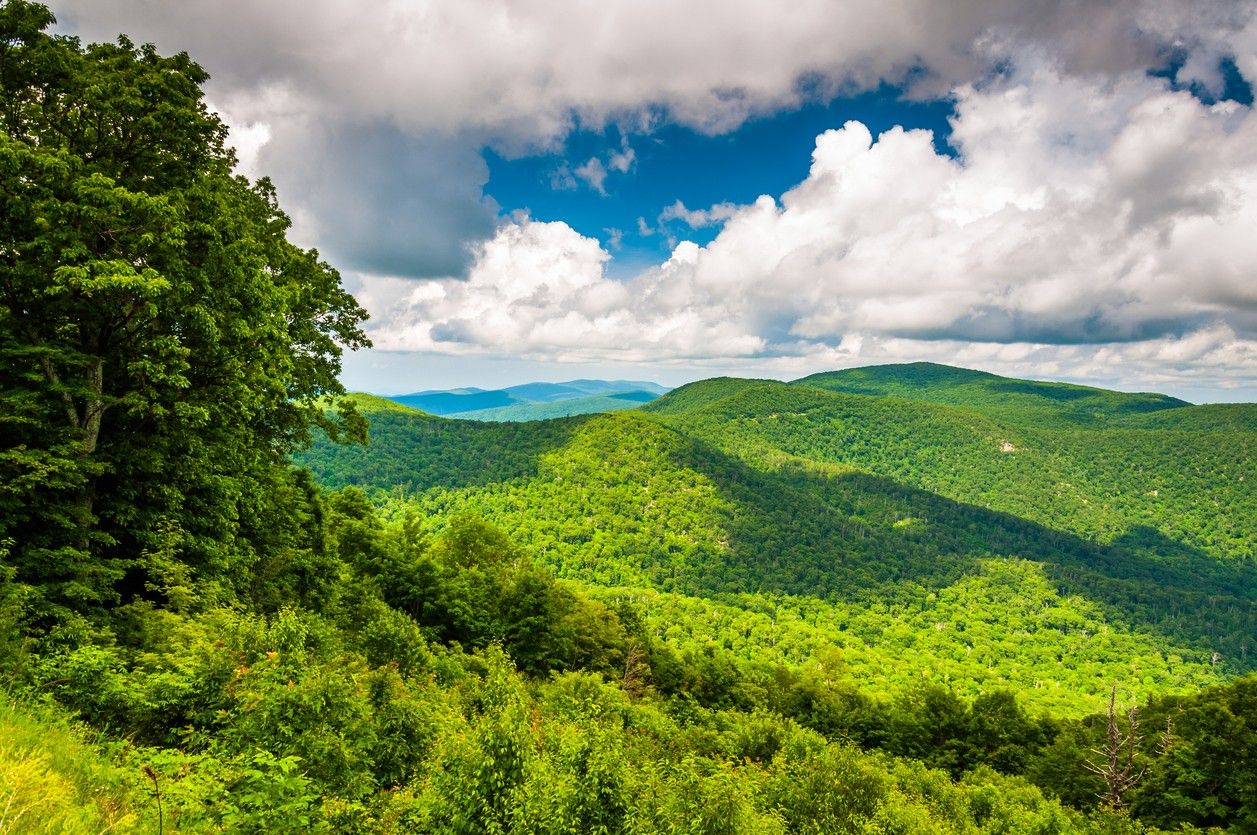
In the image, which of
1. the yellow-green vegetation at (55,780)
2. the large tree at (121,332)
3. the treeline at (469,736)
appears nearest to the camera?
the yellow-green vegetation at (55,780)

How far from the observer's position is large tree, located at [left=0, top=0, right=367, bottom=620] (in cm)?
1248

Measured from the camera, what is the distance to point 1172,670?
176m

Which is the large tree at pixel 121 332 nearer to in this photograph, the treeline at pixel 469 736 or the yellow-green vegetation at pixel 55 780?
the treeline at pixel 469 736

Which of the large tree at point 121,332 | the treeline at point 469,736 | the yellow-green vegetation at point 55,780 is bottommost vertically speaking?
the treeline at point 469,736

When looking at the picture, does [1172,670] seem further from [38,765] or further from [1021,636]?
[38,765]

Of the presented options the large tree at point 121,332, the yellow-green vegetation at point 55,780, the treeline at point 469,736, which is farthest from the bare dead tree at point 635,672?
the yellow-green vegetation at point 55,780

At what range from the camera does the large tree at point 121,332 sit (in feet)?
41.0

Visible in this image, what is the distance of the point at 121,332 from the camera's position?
14.7 meters

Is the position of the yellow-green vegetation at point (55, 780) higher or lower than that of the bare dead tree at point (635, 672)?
higher

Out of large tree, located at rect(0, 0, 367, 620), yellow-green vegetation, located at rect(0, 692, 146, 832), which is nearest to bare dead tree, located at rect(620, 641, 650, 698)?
large tree, located at rect(0, 0, 367, 620)

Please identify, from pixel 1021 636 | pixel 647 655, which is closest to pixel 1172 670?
pixel 1021 636

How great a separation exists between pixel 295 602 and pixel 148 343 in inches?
421

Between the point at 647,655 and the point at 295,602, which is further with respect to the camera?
the point at 647,655

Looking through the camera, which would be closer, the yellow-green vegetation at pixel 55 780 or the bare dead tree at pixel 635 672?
the yellow-green vegetation at pixel 55 780
